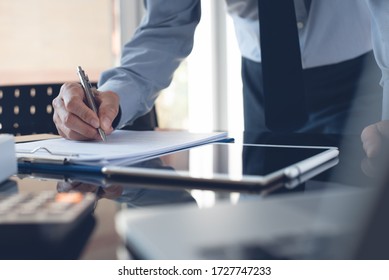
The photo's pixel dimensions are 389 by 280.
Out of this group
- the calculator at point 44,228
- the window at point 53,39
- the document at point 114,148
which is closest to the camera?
the calculator at point 44,228

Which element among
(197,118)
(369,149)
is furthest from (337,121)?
(197,118)

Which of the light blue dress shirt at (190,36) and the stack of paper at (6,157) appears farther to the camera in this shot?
the light blue dress shirt at (190,36)

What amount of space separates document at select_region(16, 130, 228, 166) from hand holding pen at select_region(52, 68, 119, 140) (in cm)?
2

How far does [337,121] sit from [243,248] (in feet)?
3.14

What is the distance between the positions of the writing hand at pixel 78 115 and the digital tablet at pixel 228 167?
171 mm

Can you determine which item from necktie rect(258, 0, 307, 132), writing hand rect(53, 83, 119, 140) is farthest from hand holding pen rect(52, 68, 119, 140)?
necktie rect(258, 0, 307, 132)

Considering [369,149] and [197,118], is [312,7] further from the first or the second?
[197,118]

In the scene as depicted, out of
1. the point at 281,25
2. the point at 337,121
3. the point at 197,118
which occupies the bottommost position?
the point at 197,118

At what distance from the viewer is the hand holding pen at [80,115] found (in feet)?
2.65

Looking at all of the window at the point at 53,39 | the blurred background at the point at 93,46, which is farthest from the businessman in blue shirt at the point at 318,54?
the window at the point at 53,39

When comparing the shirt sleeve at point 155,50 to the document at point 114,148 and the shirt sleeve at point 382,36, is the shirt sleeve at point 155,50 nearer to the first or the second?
the document at point 114,148

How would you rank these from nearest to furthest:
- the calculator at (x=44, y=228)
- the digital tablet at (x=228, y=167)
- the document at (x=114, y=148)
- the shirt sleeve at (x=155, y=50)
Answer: the calculator at (x=44, y=228) → the digital tablet at (x=228, y=167) → the document at (x=114, y=148) → the shirt sleeve at (x=155, y=50)
